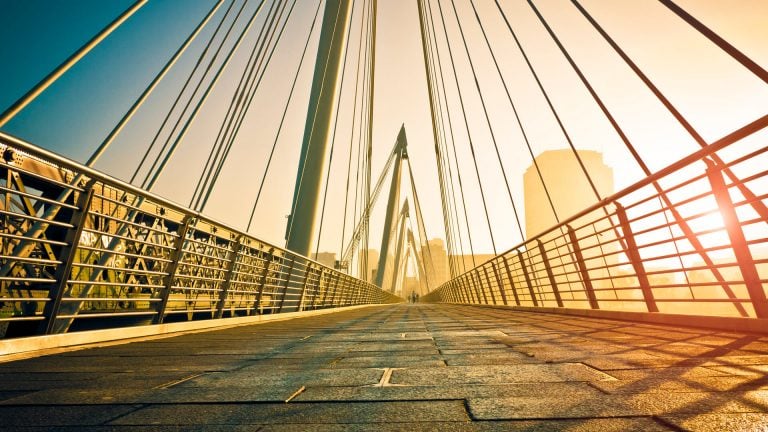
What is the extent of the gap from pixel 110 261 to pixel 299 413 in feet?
33.0

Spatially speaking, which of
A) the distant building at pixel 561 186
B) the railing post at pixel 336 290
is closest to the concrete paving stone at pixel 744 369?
the railing post at pixel 336 290

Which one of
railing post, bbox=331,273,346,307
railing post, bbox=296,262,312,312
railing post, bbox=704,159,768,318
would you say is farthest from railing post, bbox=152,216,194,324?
railing post, bbox=331,273,346,307

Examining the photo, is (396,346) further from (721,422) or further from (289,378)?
(721,422)

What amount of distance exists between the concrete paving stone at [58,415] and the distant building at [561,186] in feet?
444

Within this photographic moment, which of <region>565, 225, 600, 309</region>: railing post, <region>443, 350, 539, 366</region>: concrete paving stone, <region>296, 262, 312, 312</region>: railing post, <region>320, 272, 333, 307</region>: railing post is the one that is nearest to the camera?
<region>443, 350, 539, 366</region>: concrete paving stone

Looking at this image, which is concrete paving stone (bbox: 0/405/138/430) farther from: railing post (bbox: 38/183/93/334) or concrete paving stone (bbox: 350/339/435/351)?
concrete paving stone (bbox: 350/339/435/351)

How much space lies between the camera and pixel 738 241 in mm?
4199

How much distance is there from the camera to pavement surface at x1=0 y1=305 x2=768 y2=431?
1.71 m

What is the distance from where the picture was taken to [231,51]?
33.2 feet

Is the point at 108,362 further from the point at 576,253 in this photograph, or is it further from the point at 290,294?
the point at 290,294

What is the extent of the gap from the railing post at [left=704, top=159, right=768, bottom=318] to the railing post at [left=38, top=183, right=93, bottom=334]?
5220 mm

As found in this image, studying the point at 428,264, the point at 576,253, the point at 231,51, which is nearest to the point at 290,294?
the point at 231,51

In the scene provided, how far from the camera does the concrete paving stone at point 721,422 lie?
1.50 meters

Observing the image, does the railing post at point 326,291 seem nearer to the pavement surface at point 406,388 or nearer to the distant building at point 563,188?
the pavement surface at point 406,388
